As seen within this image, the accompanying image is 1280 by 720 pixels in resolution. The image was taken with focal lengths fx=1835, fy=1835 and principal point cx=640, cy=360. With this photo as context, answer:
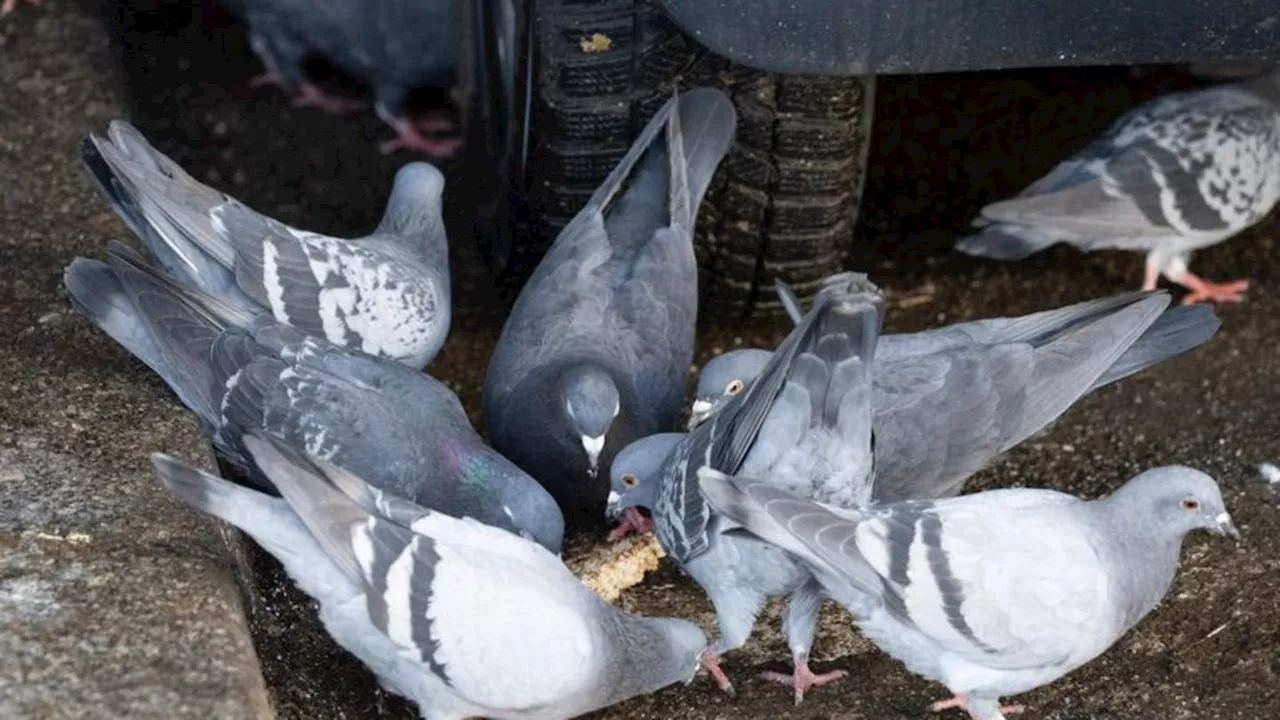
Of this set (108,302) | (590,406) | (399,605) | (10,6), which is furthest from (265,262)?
(10,6)

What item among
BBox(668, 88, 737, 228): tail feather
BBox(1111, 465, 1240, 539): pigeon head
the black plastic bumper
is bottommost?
BBox(1111, 465, 1240, 539): pigeon head

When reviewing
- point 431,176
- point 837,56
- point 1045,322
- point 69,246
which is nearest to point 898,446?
point 1045,322

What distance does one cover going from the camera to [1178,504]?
370 centimetres

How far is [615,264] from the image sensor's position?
4629mm

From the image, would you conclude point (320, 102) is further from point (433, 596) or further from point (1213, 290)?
point (433, 596)

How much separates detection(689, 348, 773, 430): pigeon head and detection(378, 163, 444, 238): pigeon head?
97 cm

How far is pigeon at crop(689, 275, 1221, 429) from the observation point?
4.25 m

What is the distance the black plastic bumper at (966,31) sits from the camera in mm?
3844

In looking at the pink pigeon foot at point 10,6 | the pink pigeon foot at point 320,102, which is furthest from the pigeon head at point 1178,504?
the pink pigeon foot at point 10,6

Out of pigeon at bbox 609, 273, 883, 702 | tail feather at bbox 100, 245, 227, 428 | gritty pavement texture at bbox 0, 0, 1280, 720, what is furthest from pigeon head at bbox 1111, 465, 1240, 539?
tail feather at bbox 100, 245, 227, 428

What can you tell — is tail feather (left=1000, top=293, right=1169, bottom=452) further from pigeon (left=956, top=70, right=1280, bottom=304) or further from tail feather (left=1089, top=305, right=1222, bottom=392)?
pigeon (left=956, top=70, right=1280, bottom=304)

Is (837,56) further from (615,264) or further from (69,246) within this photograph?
(69,246)

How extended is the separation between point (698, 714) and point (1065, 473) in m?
1.29

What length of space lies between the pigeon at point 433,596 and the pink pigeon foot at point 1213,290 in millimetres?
2518
